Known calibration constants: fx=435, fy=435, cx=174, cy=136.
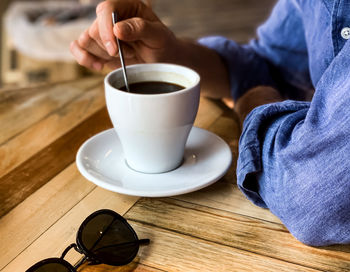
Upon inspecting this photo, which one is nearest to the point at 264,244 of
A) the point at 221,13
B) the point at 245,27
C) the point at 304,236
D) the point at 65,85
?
the point at 304,236

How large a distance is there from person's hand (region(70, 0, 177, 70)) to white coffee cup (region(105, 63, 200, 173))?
0.07 metres

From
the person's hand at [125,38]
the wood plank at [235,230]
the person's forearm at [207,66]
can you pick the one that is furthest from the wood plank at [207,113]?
the wood plank at [235,230]

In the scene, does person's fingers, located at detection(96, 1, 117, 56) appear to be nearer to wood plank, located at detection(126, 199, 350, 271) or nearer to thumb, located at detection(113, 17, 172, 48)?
thumb, located at detection(113, 17, 172, 48)

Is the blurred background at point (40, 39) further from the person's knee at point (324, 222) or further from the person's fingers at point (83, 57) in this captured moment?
the person's knee at point (324, 222)

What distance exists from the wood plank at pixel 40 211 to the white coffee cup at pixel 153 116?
0.32 ft

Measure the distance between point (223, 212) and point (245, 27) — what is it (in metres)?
3.62

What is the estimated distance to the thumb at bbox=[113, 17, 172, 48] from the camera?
2.45 ft

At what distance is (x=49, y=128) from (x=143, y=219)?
14.1 inches

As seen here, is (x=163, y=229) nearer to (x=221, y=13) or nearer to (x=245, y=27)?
(x=245, y=27)

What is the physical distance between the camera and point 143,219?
615mm

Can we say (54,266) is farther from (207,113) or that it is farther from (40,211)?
(207,113)

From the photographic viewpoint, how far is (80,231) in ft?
1.84

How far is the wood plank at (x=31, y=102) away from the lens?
2.93 feet

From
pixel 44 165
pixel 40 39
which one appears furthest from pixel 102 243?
pixel 40 39
